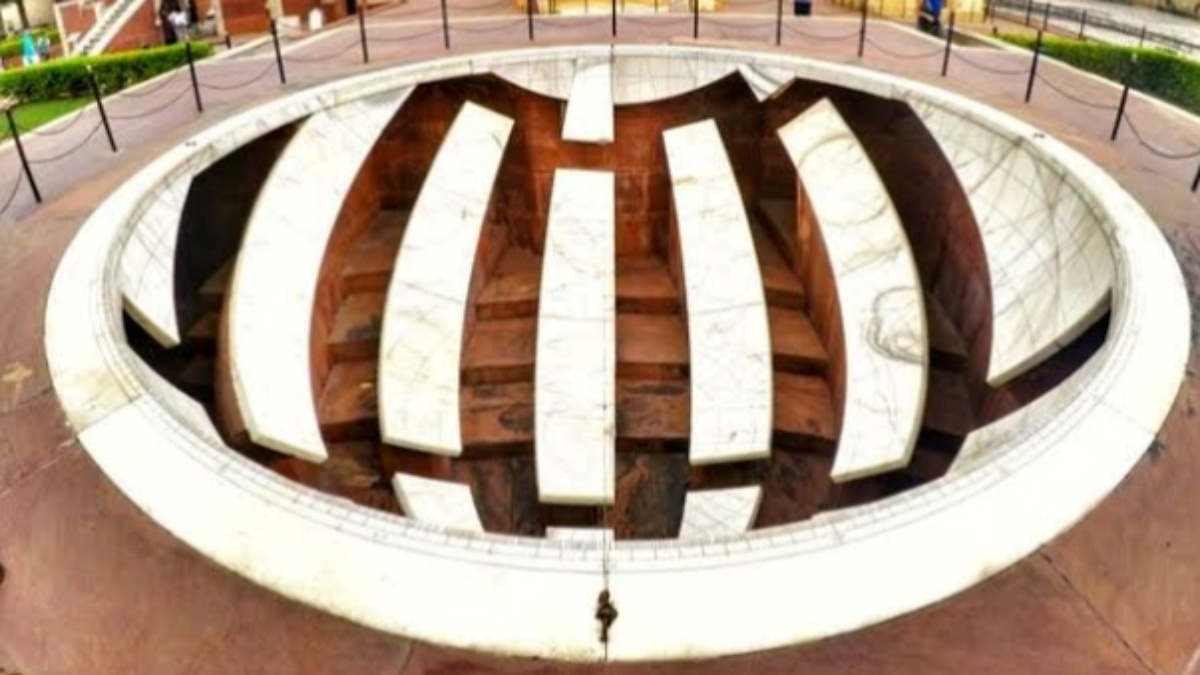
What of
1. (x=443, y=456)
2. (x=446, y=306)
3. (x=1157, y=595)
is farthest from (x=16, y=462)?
(x=1157, y=595)

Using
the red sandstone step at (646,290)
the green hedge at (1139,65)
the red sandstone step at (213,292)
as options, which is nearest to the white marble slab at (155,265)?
the red sandstone step at (213,292)

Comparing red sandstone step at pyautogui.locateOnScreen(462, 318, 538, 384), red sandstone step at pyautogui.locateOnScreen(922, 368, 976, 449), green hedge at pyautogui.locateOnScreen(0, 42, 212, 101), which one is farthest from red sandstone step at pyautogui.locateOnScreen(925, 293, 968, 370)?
green hedge at pyautogui.locateOnScreen(0, 42, 212, 101)

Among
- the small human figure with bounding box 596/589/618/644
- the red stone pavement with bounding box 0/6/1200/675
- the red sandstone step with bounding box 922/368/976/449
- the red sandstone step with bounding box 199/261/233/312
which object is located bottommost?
the red sandstone step with bounding box 922/368/976/449

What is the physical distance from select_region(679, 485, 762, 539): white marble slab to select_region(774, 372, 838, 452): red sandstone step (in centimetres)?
103

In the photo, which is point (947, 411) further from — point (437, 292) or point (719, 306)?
point (437, 292)

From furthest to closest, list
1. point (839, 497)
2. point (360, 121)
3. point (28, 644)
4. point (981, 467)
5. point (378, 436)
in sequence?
1. point (360, 121)
2. point (378, 436)
3. point (839, 497)
4. point (981, 467)
5. point (28, 644)

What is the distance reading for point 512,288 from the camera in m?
14.0

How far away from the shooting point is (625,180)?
48.1 ft

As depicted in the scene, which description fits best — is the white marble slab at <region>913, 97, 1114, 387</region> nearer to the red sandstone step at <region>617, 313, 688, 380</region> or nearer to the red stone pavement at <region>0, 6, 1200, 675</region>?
the red stone pavement at <region>0, 6, 1200, 675</region>

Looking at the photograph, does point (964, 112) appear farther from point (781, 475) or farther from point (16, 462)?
point (16, 462)

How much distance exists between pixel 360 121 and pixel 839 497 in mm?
8912

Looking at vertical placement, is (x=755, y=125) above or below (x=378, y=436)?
above

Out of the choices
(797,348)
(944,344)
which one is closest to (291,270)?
(797,348)

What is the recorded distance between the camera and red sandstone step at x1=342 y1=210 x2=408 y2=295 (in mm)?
13555
